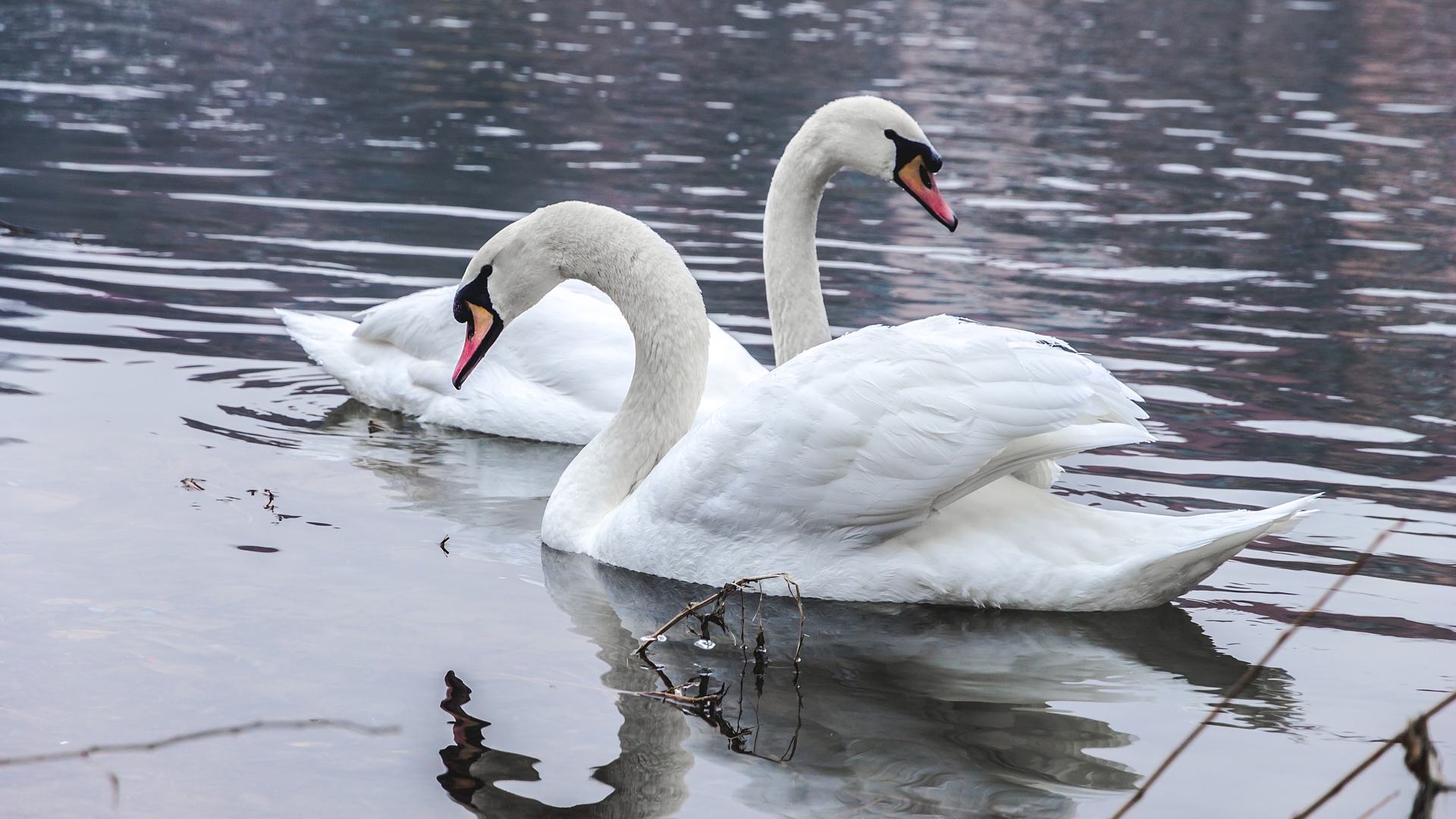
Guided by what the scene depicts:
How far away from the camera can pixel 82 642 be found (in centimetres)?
505

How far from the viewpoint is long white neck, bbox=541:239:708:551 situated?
21.3ft

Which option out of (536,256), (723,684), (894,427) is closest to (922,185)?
(536,256)

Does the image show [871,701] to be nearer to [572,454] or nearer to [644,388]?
[644,388]

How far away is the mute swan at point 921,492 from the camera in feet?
17.4

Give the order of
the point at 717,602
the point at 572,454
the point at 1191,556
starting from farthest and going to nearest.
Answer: the point at 572,454, the point at 717,602, the point at 1191,556

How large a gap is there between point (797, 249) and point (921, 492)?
242 centimetres

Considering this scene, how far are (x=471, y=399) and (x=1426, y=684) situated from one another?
4.79 meters

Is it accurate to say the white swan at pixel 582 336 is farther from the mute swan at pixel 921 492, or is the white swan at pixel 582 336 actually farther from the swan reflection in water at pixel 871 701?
the swan reflection in water at pixel 871 701

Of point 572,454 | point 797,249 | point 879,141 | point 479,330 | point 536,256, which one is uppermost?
point 879,141

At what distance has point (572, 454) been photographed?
807 cm

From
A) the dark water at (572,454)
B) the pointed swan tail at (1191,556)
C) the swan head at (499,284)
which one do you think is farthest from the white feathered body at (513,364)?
the pointed swan tail at (1191,556)

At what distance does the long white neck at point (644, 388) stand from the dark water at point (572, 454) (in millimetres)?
271

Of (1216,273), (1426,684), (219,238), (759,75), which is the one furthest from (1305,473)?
(759,75)

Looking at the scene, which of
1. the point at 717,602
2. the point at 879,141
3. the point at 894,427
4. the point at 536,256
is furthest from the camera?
the point at 879,141
